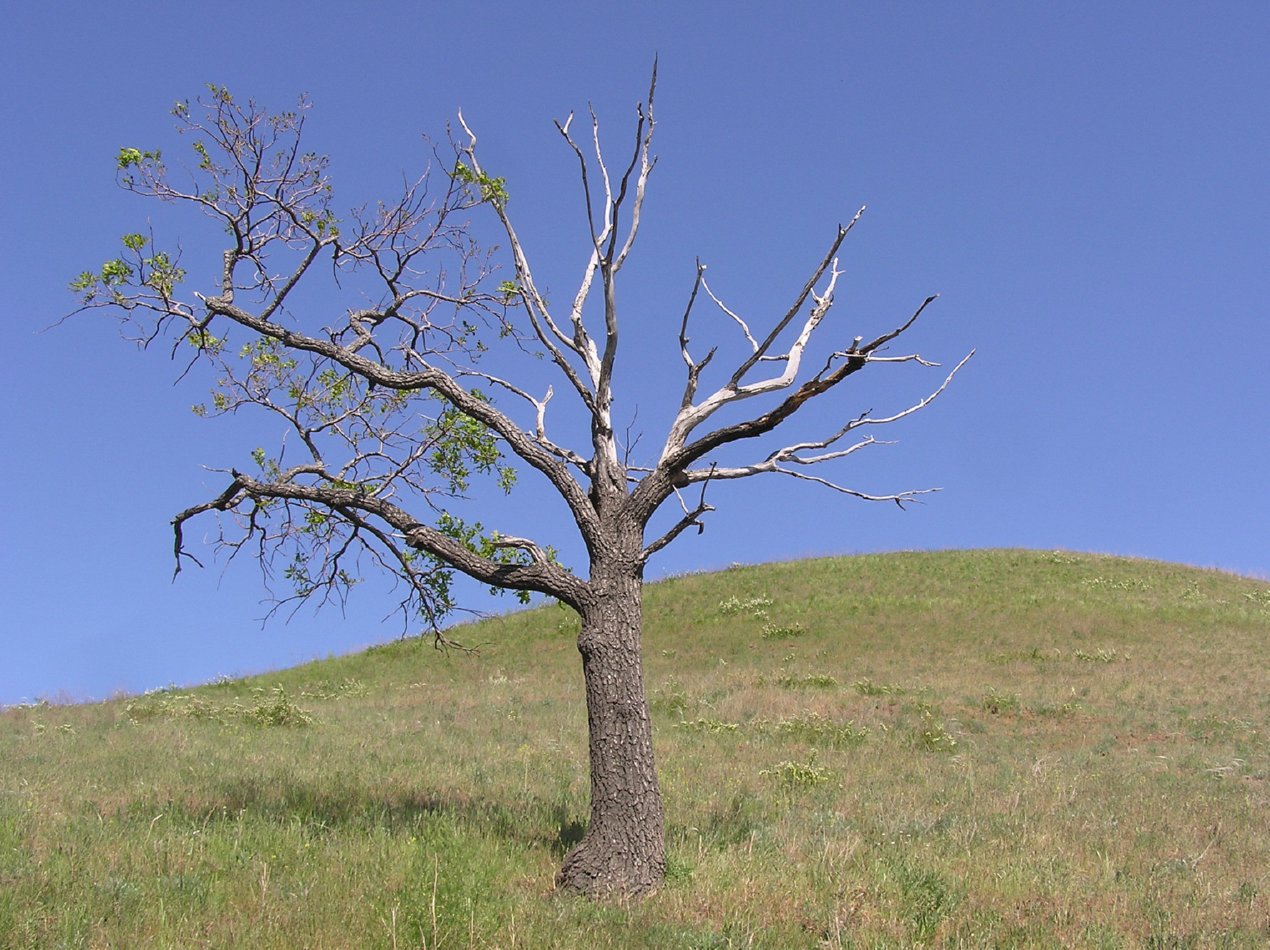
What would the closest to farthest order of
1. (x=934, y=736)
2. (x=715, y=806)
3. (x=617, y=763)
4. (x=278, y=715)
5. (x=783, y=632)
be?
(x=617, y=763) < (x=715, y=806) < (x=934, y=736) < (x=278, y=715) < (x=783, y=632)

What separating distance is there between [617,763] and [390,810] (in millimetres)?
4065

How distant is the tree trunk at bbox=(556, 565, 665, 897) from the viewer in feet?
30.4

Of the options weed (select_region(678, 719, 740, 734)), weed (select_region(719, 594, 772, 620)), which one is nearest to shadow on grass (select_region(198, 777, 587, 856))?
weed (select_region(678, 719, 740, 734))

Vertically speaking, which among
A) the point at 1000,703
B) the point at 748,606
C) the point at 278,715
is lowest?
the point at 1000,703

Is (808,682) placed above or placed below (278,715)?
below

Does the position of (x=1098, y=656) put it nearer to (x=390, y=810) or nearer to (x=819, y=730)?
(x=819, y=730)

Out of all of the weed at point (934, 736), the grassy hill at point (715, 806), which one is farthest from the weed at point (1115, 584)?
the weed at point (934, 736)

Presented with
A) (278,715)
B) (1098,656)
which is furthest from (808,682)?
(278,715)

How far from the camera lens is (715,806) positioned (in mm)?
13523

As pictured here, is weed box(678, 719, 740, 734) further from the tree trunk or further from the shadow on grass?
the tree trunk

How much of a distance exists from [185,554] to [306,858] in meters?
4.82

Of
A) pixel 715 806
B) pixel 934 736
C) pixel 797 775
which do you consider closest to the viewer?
pixel 715 806

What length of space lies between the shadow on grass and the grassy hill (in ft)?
0.23

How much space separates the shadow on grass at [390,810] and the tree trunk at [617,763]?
1333 mm
